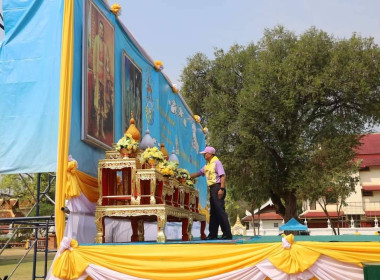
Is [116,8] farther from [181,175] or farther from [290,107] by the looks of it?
[290,107]

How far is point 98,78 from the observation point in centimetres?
600

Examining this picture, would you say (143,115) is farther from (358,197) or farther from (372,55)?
(358,197)

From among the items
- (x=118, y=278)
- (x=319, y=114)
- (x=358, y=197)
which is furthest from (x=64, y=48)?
(x=358, y=197)

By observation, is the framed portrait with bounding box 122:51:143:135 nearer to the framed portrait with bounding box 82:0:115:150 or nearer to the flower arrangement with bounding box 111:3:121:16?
the framed portrait with bounding box 82:0:115:150

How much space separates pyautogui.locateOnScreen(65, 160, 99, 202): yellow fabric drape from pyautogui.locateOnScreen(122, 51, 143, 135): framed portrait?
181cm

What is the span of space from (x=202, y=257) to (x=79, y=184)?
1739 mm

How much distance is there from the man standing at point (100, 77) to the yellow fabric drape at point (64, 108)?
0.82m

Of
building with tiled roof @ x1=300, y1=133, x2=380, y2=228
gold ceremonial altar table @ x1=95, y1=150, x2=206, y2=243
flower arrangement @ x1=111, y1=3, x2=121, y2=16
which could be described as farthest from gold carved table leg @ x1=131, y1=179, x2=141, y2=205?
building with tiled roof @ x1=300, y1=133, x2=380, y2=228

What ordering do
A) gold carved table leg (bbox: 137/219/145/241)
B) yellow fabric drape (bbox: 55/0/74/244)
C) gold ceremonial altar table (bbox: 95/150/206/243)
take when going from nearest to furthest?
A: yellow fabric drape (bbox: 55/0/74/244) → gold ceremonial altar table (bbox: 95/150/206/243) → gold carved table leg (bbox: 137/219/145/241)

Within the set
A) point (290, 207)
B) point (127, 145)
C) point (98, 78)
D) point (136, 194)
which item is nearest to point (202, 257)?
point (136, 194)

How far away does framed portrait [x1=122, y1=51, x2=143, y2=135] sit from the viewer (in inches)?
284

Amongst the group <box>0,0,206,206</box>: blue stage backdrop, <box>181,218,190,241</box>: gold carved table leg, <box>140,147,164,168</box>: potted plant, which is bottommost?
<box>181,218,190,241</box>: gold carved table leg

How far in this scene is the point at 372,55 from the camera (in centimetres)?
1786

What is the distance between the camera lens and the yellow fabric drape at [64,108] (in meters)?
4.53
